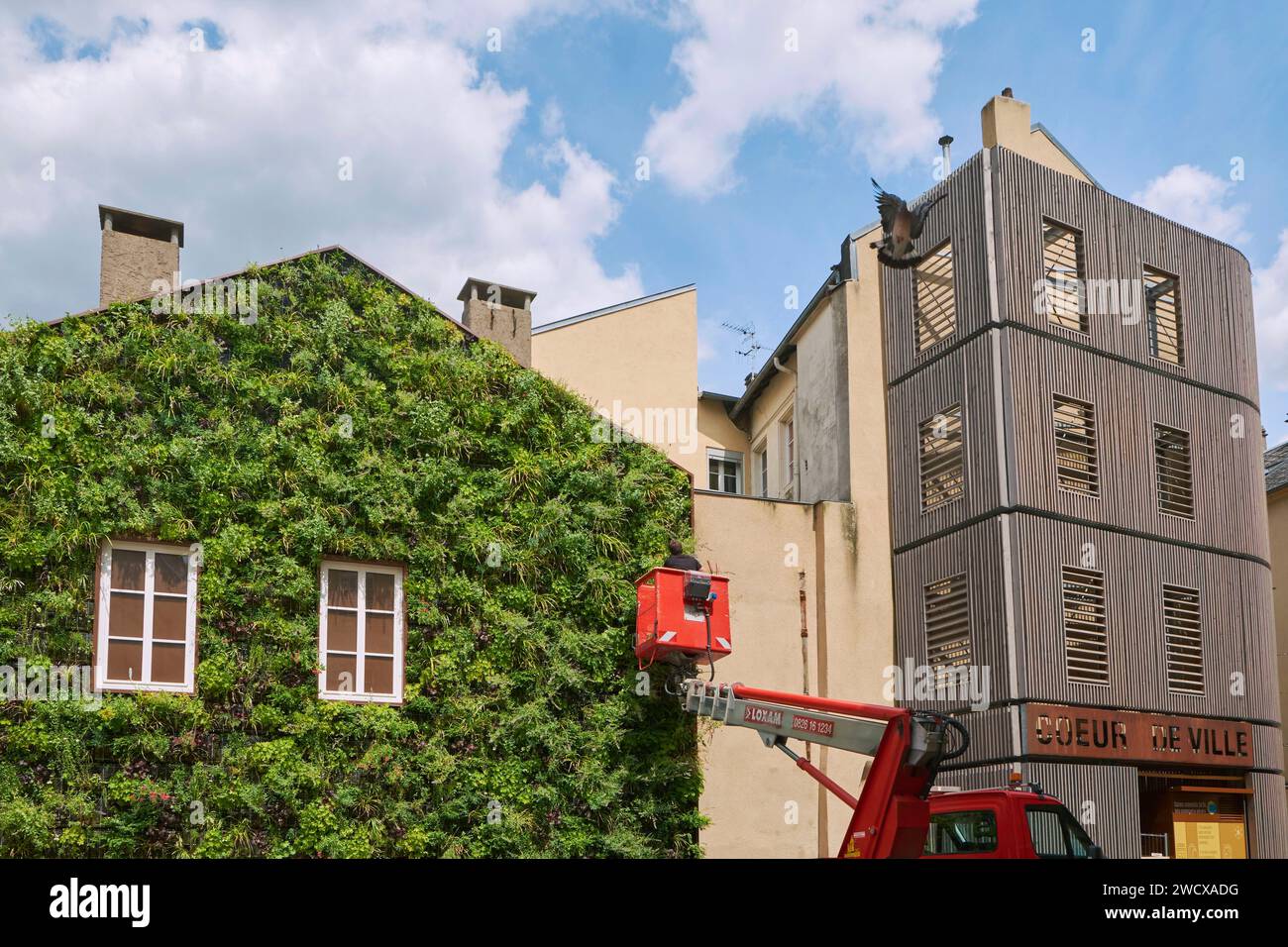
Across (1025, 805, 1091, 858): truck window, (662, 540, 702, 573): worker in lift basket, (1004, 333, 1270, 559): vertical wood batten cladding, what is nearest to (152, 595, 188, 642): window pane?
(662, 540, 702, 573): worker in lift basket

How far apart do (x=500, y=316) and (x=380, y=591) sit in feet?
16.2

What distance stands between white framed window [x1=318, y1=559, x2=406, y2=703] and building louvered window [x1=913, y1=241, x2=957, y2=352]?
10.4 meters

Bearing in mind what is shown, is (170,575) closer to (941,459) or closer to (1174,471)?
(941,459)

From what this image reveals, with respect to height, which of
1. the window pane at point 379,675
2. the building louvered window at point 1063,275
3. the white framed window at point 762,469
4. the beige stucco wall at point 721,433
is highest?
the building louvered window at point 1063,275

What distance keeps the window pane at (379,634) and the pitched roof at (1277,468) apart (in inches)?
942

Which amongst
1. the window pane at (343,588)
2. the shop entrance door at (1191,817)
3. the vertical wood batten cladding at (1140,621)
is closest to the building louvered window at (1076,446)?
the vertical wood batten cladding at (1140,621)

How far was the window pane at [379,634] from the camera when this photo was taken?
16.5m

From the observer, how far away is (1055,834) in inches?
513

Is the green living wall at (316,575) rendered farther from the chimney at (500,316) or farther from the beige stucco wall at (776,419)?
the beige stucco wall at (776,419)
